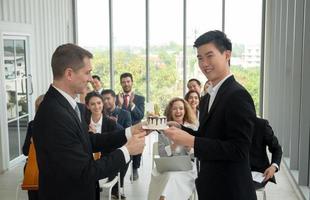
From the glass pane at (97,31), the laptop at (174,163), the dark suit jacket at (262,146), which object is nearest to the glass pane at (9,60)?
the glass pane at (97,31)

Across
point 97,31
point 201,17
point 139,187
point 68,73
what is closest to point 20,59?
point 97,31

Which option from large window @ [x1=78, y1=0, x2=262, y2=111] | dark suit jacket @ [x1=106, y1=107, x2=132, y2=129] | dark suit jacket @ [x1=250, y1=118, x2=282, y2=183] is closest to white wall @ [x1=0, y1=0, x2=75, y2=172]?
large window @ [x1=78, y1=0, x2=262, y2=111]

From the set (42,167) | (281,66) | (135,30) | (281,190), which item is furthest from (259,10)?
(42,167)

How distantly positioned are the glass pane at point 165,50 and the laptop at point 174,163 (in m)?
5.17

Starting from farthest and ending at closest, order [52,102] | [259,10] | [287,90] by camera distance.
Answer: [259,10], [287,90], [52,102]

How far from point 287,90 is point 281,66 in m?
0.84

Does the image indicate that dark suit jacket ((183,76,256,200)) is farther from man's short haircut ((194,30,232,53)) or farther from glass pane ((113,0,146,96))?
glass pane ((113,0,146,96))

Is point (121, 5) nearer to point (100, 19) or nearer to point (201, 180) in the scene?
point (100, 19)

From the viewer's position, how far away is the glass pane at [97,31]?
8769 millimetres

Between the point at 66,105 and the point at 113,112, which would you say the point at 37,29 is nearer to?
the point at 113,112

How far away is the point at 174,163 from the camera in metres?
3.52

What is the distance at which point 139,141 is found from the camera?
6.68 feet

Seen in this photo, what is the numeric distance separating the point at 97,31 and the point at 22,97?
2980 mm

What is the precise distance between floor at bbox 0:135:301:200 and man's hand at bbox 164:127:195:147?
2.75m
